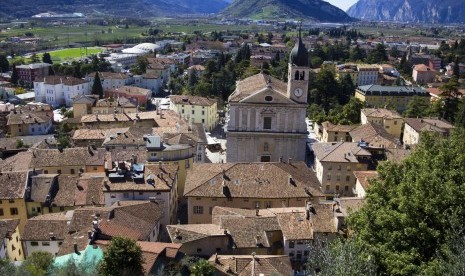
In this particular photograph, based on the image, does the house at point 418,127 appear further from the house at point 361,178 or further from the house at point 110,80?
the house at point 110,80

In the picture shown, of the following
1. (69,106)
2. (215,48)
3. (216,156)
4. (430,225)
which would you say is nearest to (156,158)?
(216,156)

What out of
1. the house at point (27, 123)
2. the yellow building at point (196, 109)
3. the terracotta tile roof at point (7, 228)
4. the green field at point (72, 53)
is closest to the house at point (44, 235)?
the terracotta tile roof at point (7, 228)

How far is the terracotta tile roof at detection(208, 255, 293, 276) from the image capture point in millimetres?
26359

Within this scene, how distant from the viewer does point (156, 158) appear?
142 feet

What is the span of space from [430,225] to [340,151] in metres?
28.8

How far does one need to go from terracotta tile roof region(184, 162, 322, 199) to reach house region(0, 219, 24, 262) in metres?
12.4

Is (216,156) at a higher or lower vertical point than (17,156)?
lower

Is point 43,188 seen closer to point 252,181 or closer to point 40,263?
point 40,263

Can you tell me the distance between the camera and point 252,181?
123 feet

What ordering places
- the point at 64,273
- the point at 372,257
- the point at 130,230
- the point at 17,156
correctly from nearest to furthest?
the point at 64,273, the point at 372,257, the point at 130,230, the point at 17,156

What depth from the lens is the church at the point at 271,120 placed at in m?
52.3

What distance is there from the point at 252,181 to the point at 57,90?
2683 inches

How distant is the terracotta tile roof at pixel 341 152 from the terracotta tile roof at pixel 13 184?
1125 inches

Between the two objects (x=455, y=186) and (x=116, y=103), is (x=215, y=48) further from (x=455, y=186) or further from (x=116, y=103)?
(x=455, y=186)
